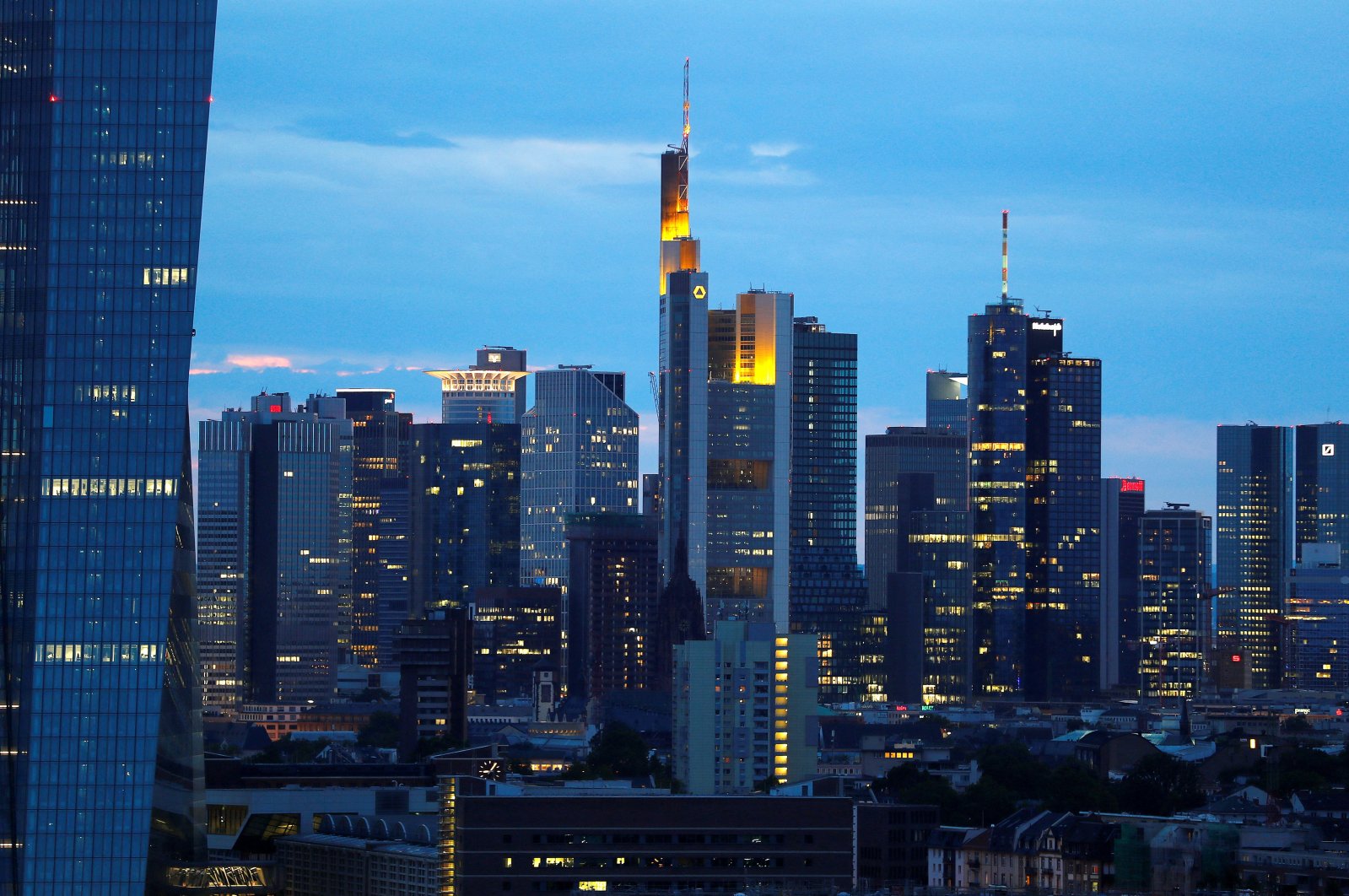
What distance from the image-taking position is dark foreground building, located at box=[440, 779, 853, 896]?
14738 centimetres

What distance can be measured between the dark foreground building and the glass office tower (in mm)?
19799

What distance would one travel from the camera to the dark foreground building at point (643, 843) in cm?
14738

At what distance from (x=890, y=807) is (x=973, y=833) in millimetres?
6054

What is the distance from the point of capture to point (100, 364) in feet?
429

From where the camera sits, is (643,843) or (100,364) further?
(643,843)

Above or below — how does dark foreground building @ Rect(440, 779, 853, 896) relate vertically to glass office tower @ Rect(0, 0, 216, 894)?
below

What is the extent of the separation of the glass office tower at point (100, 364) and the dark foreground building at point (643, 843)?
19.8 metres

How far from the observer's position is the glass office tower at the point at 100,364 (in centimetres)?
12812

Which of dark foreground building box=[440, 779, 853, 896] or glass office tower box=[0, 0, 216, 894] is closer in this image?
glass office tower box=[0, 0, 216, 894]

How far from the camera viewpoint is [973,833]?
7574 inches

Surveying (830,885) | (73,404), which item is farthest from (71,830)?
(830,885)

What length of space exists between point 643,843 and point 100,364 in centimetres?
4026

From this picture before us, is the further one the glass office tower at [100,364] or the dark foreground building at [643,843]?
the dark foreground building at [643,843]

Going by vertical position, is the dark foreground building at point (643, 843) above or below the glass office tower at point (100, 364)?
below
